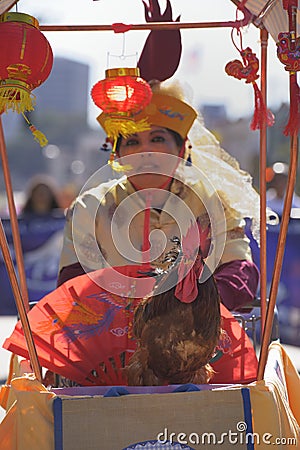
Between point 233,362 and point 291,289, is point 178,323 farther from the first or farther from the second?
point 291,289

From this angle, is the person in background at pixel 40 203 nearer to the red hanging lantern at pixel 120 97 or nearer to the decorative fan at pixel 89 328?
the red hanging lantern at pixel 120 97

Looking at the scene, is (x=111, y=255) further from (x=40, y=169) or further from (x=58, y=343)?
(x=40, y=169)

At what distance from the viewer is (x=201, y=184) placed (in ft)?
9.87

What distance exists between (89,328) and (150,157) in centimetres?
68

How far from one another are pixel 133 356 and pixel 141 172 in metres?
0.79

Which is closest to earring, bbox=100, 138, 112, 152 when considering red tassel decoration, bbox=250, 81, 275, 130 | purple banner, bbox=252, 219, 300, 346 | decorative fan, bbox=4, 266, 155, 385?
decorative fan, bbox=4, 266, 155, 385

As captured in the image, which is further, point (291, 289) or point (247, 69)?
point (291, 289)

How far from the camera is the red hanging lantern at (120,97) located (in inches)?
104

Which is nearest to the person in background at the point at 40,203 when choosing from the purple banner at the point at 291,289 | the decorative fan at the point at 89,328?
the purple banner at the point at 291,289

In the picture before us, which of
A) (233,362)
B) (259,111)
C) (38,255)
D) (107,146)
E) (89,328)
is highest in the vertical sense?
(38,255)

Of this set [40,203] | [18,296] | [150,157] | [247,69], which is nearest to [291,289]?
[40,203]

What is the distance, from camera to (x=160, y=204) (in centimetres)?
287

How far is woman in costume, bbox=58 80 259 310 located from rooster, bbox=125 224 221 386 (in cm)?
→ 41

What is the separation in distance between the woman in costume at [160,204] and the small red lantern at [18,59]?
0.68 metres
